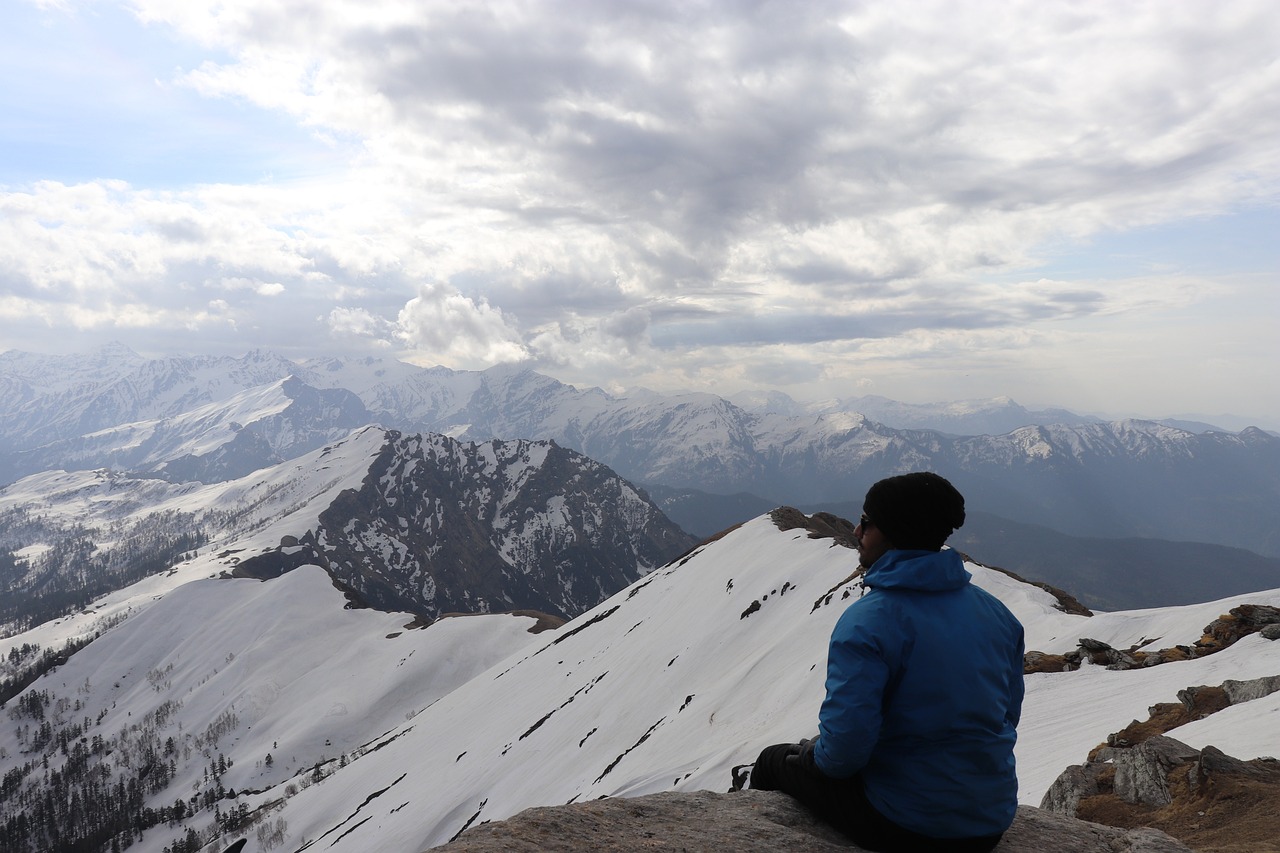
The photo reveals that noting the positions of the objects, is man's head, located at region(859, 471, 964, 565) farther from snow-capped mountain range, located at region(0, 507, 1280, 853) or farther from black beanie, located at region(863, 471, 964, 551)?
snow-capped mountain range, located at region(0, 507, 1280, 853)

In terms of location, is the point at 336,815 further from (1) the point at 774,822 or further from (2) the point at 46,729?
(2) the point at 46,729

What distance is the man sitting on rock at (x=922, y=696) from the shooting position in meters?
4.95

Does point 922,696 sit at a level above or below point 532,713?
above

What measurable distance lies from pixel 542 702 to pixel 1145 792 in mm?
68734

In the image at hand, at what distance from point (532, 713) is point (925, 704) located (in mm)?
72694

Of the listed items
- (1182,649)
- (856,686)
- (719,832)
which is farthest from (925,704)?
(1182,649)

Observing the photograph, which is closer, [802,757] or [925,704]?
[925,704]

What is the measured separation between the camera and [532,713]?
2766 inches

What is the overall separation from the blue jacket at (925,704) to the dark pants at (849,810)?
0.38 ft

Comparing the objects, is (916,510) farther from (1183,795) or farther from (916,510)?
(1183,795)

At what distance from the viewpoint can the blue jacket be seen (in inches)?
195

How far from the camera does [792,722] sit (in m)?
29.8

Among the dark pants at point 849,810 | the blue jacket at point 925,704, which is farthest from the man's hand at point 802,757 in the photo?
the blue jacket at point 925,704

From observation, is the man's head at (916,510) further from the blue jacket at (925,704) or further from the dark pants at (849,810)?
the dark pants at (849,810)
